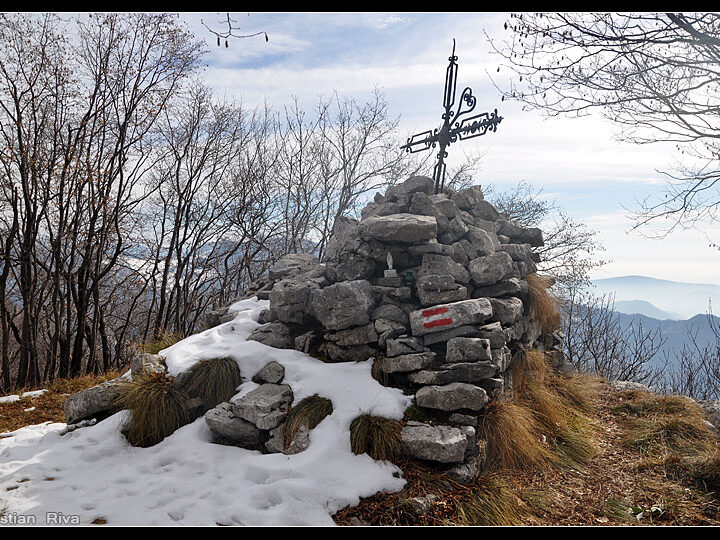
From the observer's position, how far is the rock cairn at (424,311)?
14.3ft

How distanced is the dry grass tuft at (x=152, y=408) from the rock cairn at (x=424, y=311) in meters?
1.31

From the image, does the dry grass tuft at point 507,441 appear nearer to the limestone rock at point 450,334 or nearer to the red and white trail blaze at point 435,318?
the limestone rock at point 450,334

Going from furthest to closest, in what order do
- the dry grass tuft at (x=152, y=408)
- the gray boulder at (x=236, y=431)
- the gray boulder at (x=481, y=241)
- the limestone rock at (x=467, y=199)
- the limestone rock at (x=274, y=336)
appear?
the limestone rock at (x=467, y=199) → the gray boulder at (x=481, y=241) → the limestone rock at (x=274, y=336) → the dry grass tuft at (x=152, y=408) → the gray boulder at (x=236, y=431)

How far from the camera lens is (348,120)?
17.2m

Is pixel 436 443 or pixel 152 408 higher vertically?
pixel 152 408

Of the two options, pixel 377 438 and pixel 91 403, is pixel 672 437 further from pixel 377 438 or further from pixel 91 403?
pixel 91 403

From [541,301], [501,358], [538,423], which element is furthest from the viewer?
[541,301]

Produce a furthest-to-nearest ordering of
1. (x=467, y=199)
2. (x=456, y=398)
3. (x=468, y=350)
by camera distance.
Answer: (x=467, y=199) < (x=468, y=350) < (x=456, y=398)

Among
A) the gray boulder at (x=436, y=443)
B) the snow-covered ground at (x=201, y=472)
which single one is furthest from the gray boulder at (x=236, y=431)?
the gray boulder at (x=436, y=443)

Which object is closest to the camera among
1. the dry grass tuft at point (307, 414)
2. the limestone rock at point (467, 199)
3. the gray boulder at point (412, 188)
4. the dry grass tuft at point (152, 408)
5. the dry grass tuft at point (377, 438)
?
the dry grass tuft at point (377, 438)

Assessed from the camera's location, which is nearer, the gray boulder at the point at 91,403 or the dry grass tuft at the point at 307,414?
the dry grass tuft at the point at 307,414

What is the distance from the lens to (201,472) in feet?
12.9

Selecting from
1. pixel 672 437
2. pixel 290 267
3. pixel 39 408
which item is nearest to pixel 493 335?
pixel 672 437

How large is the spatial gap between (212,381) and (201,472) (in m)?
1.15
